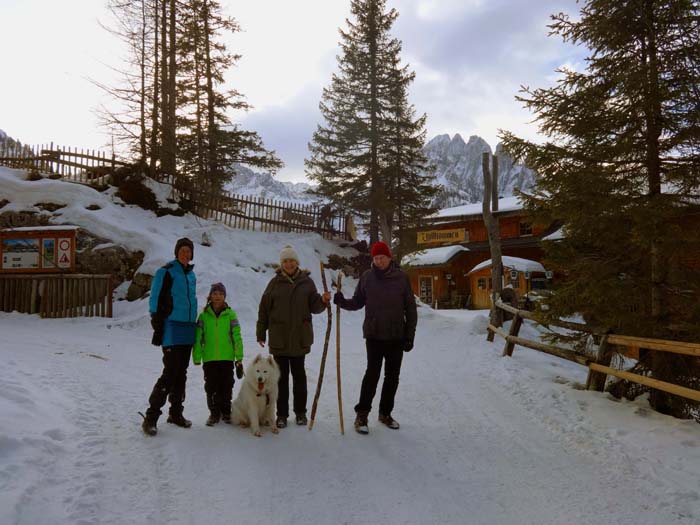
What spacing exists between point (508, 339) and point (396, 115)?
14622mm

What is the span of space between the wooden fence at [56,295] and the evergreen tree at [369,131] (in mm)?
11976

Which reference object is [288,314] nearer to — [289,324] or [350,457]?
[289,324]

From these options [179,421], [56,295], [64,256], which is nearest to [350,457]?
[179,421]

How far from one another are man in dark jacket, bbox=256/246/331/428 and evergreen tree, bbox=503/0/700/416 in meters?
3.76

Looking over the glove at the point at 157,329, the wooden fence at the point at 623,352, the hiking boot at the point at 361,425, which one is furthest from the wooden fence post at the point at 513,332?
the glove at the point at 157,329

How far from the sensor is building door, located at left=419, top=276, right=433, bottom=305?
2841cm

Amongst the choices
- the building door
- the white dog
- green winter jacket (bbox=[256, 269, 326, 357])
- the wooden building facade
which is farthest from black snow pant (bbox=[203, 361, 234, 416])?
the building door

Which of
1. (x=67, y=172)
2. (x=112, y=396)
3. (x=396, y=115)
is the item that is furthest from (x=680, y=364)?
(x=67, y=172)

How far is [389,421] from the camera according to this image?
5383 mm

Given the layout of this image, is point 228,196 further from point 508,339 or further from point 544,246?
point 544,246

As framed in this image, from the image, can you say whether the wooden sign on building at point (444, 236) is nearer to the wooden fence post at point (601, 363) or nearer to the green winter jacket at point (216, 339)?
the wooden fence post at point (601, 363)

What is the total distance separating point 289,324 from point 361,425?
4.53 ft

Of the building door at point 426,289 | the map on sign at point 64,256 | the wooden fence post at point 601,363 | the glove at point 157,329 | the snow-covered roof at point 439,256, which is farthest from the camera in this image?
the building door at point 426,289

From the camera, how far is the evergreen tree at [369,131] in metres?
21.3
